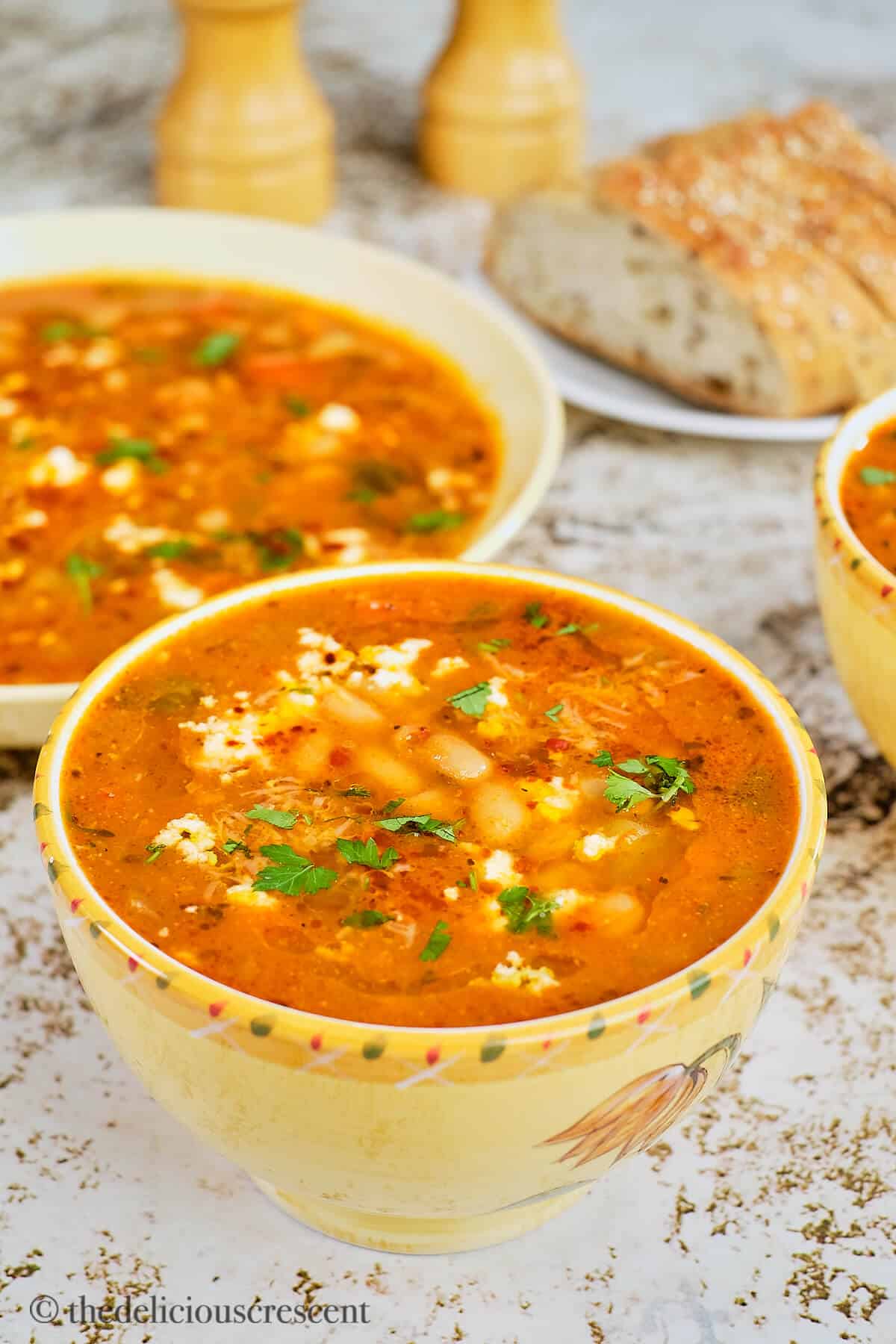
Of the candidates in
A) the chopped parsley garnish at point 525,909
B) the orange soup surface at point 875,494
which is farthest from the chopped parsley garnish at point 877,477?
the chopped parsley garnish at point 525,909

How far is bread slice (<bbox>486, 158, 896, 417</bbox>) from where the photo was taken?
2.71 meters

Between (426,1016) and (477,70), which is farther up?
(426,1016)

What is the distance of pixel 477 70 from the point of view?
3545 millimetres

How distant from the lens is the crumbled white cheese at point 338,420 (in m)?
2.57

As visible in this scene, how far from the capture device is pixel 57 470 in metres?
2.40

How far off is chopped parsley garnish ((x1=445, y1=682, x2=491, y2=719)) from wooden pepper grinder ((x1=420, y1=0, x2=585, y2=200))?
222 centimetres

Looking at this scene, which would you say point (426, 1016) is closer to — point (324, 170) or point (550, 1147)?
point (550, 1147)

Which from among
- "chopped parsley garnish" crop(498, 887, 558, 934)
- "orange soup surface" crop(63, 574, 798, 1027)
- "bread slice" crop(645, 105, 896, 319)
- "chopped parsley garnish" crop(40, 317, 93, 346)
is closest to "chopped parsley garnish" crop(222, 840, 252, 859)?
"orange soup surface" crop(63, 574, 798, 1027)

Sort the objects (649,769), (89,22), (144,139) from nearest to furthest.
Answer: (649,769) → (144,139) → (89,22)

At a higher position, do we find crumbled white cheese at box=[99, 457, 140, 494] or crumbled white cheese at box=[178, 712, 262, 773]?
crumbled white cheese at box=[178, 712, 262, 773]

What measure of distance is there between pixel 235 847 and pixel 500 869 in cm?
23

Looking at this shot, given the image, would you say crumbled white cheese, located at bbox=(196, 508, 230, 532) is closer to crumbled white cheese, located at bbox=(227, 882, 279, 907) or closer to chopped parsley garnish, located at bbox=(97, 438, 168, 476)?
chopped parsley garnish, located at bbox=(97, 438, 168, 476)

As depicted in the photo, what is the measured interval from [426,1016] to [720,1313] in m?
0.50

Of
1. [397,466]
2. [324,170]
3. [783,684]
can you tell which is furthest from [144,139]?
[783,684]
